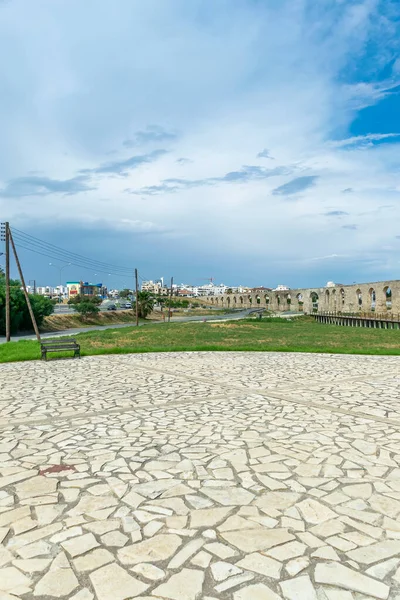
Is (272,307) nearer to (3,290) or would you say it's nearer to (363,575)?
(3,290)

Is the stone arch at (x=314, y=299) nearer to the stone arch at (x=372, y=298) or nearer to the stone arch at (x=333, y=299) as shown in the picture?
the stone arch at (x=333, y=299)

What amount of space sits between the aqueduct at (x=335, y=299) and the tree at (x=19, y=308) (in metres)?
42.5

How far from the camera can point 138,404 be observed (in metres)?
7.62

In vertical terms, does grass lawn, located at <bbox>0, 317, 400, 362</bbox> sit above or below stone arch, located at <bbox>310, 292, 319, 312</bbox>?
below

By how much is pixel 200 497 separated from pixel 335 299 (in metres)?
77.0

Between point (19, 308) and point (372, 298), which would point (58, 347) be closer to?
point (19, 308)

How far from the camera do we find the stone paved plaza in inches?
110

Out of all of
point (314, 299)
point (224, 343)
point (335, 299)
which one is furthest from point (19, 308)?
point (314, 299)

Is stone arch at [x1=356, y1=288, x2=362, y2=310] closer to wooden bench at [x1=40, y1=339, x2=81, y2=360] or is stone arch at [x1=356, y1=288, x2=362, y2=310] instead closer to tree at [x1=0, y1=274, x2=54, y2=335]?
tree at [x1=0, y1=274, x2=54, y2=335]

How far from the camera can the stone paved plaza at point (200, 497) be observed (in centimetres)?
279

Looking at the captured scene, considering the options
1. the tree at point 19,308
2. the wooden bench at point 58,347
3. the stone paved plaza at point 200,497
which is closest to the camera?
the stone paved plaza at point 200,497

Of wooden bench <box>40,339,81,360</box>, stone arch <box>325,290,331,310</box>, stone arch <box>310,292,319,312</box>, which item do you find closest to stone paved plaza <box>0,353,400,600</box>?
wooden bench <box>40,339,81,360</box>

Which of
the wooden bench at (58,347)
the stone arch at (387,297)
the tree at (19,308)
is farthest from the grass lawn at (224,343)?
the stone arch at (387,297)

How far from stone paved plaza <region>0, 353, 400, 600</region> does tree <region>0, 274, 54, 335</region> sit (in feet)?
121
